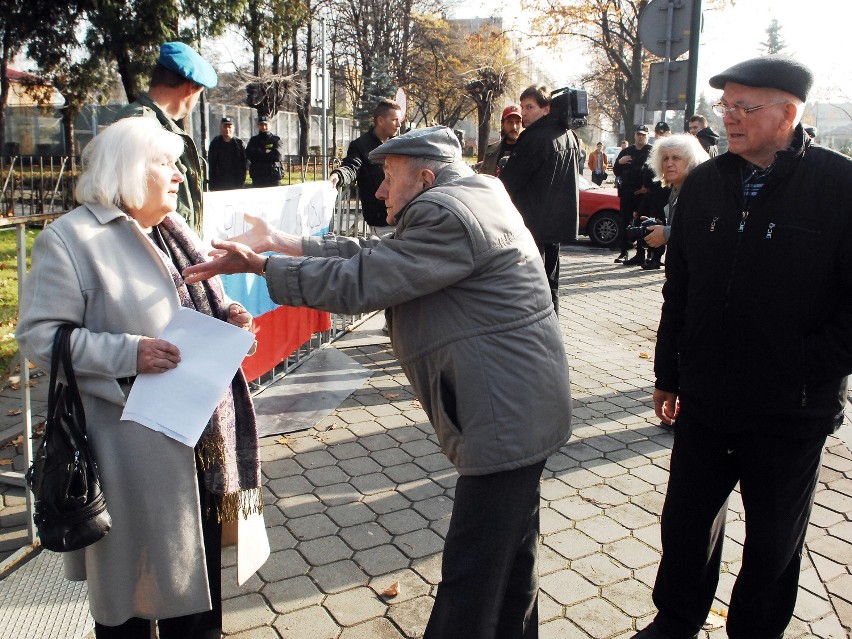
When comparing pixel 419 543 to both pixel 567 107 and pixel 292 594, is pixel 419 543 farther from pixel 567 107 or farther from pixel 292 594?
pixel 567 107

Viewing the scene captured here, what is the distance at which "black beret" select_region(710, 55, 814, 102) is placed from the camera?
246 centimetres

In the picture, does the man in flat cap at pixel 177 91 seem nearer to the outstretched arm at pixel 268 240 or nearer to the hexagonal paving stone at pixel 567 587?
the outstretched arm at pixel 268 240

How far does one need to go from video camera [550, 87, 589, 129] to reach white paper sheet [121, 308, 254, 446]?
4747mm

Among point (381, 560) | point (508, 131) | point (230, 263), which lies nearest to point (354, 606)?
point (381, 560)

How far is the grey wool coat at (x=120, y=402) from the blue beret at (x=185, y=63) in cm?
131

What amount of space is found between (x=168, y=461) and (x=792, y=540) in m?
2.11

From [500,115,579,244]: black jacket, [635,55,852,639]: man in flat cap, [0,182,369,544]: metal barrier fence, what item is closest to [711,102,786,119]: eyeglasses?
[635,55,852,639]: man in flat cap

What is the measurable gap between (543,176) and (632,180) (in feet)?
22.6

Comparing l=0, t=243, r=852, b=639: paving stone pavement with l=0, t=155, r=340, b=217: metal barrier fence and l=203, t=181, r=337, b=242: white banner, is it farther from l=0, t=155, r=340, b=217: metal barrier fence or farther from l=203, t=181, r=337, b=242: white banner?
l=0, t=155, r=340, b=217: metal barrier fence

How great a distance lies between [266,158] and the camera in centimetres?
1338

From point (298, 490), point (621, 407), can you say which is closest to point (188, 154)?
point (298, 490)

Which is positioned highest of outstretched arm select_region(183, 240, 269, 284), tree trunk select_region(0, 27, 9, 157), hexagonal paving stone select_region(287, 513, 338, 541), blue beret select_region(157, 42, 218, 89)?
tree trunk select_region(0, 27, 9, 157)

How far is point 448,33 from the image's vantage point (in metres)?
42.9

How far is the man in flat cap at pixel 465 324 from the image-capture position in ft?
7.08
